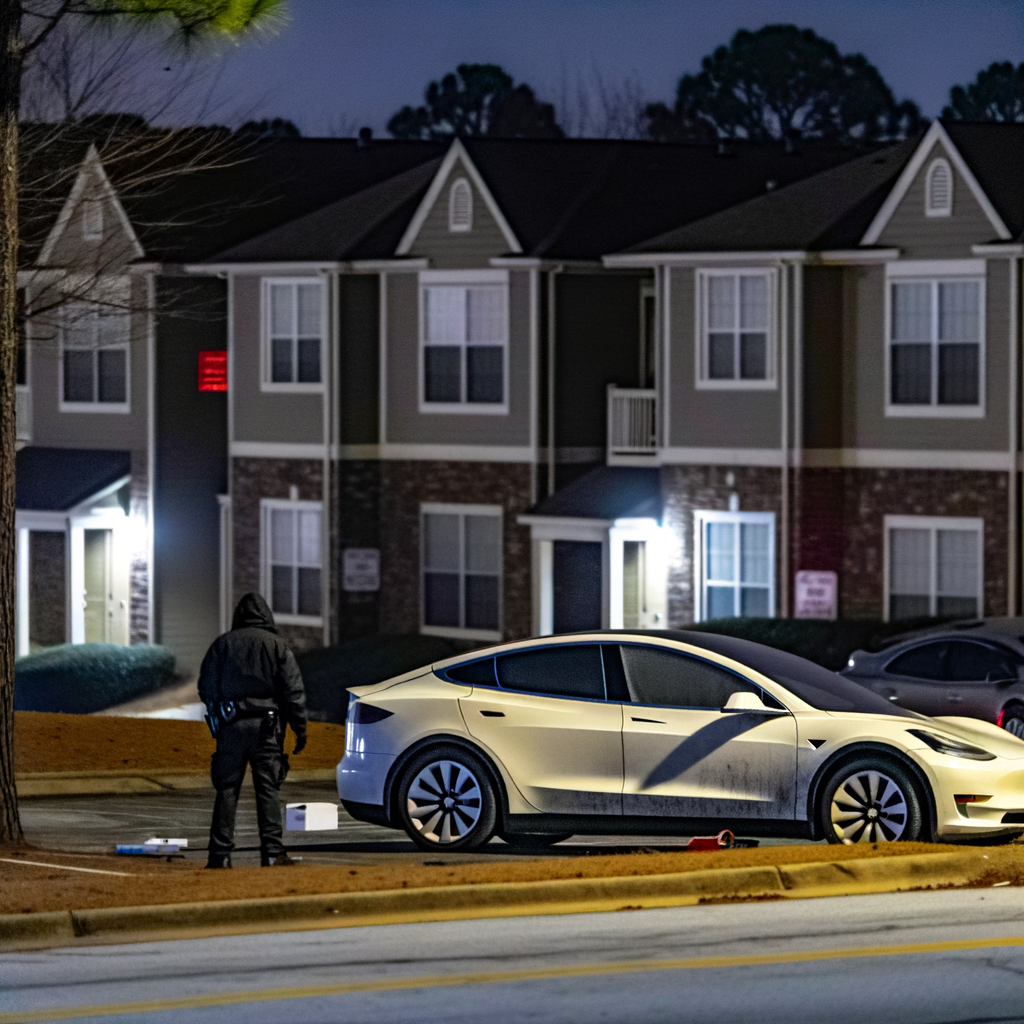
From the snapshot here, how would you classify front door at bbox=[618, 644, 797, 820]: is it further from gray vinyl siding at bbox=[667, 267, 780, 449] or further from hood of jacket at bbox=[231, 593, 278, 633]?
gray vinyl siding at bbox=[667, 267, 780, 449]

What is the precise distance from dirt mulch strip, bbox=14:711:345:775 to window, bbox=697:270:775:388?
9141 millimetres

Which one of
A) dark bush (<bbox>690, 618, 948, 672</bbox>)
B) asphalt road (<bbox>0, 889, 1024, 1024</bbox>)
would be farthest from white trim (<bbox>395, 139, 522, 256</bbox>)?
asphalt road (<bbox>0, 889, 1024, 1024</bbox>)

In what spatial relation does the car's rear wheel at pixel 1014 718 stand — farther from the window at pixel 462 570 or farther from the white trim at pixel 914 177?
the window at pixel 462 570

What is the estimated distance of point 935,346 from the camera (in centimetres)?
A: 2883

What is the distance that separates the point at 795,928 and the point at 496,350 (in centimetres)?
2167

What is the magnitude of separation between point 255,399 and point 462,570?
4.59m

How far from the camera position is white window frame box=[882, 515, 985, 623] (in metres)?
28.4

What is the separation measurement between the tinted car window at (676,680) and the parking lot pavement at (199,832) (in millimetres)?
996

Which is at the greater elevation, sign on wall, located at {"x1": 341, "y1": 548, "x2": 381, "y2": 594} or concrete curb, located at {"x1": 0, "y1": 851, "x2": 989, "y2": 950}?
sign on wall, located at {"x1": 341, "y1": 548, "x2": 381, "y2": 594}

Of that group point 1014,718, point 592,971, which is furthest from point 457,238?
point 592,971

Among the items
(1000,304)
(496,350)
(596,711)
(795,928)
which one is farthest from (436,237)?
(795,928)

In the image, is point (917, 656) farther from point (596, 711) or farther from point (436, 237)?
point (436, 237)

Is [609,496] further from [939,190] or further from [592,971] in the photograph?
[592,971]

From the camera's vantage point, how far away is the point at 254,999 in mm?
9430
